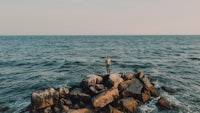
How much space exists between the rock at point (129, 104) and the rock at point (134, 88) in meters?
1.02

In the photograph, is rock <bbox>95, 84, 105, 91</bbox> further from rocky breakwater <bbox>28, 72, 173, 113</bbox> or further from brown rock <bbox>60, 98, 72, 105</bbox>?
brown rock <bbox>60, 98, 72, 105</bbox>

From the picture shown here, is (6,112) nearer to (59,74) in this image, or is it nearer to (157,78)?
(59,74)

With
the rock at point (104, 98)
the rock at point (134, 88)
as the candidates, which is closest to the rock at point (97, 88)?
the rock at point (104, 98)

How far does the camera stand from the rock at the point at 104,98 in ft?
56.4

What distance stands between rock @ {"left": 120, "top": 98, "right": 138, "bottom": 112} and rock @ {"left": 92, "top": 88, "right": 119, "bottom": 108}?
836 millimetres

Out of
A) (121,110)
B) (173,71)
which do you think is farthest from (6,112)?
(173,71)

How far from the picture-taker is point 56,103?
18.0 m

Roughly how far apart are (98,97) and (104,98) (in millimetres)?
499

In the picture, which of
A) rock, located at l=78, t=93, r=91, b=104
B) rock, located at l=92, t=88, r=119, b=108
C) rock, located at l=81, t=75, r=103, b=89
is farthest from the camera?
rock, located at l=81, t=75, r=103, b=89

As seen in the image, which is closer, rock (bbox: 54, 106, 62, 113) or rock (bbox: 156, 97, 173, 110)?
rock (bbox: 54, 106, 62, 113)

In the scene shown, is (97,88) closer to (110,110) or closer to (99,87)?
(99,87)

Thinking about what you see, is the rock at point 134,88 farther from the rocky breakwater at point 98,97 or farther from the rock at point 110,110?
the rock at point 110,110

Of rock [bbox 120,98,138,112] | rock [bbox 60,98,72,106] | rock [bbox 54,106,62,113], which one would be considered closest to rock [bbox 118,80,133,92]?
rock [bbox 120,98,138,112]

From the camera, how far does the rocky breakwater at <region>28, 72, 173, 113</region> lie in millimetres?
17219
